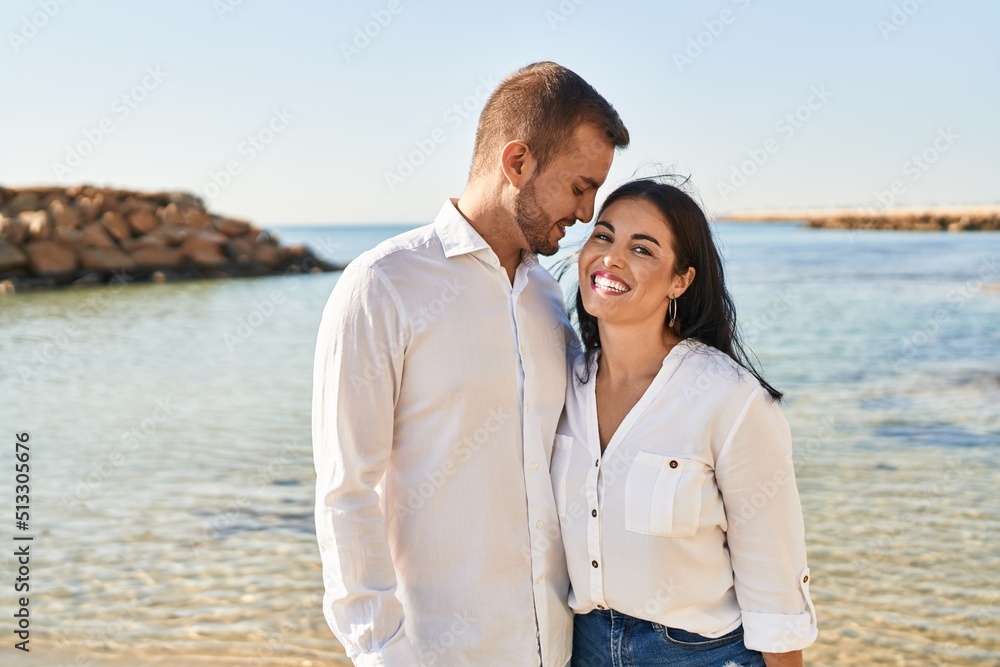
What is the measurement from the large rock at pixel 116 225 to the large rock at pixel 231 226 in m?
2.76

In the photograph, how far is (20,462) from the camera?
706 cm

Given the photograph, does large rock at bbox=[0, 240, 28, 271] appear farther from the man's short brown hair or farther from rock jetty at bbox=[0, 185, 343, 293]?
the man's short brown hair

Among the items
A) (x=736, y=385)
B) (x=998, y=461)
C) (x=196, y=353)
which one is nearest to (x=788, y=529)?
(x=736, y=385)

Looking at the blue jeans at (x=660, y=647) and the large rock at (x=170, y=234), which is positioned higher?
→ the blue jeans at (x=660, y=647)

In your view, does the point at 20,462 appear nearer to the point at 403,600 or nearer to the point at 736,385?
the point at 403,600

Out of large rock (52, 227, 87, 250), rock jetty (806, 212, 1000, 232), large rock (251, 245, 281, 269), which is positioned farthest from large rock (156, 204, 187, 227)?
rock jetty (806, 212, 1000, 232)

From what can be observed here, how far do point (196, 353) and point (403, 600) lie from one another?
11171 millimetres

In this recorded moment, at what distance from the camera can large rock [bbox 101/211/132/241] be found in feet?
69.9

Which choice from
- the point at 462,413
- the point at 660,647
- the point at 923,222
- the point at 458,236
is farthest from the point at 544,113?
the point at 923,222

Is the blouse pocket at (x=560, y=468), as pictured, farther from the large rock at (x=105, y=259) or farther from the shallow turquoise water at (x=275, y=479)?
the large rock at (x=105, y=259)

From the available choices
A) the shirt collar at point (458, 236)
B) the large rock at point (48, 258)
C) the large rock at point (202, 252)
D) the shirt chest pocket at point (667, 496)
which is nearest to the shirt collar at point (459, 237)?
the shirt collar at point (458, 236)

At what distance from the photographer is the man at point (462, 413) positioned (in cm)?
201

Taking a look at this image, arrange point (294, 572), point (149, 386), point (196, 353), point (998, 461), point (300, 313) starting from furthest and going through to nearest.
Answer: point (300, 313), point (196, 353), point (149, 386), point (998, 461), point (294, 572)

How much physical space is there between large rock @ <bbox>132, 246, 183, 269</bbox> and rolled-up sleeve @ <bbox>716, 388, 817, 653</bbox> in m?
22.0
